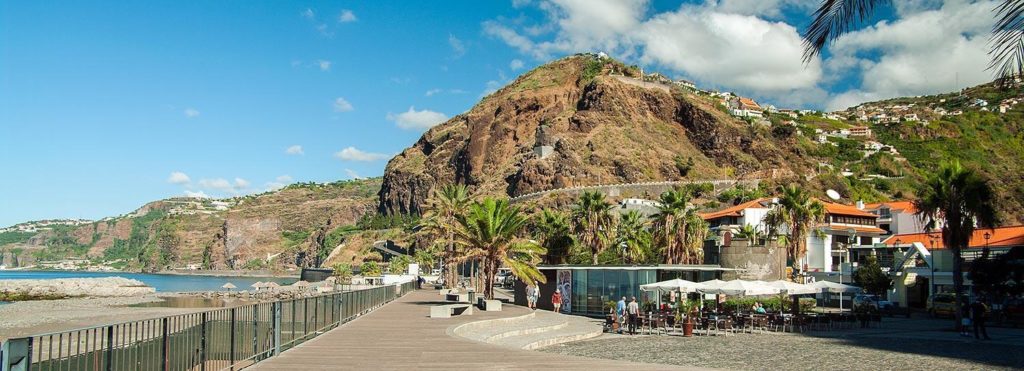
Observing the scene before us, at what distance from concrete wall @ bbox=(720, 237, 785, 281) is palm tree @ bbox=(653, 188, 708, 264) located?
2.44 m

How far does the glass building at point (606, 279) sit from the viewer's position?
3413 cm

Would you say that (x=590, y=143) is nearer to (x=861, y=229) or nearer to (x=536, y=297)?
(x=861, y=229)

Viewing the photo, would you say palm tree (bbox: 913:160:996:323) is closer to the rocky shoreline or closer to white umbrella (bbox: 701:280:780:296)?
white umbrella (bbox: 701:280:780:296)

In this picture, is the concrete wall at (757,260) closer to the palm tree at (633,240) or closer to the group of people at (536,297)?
the palm tree at (633,240)

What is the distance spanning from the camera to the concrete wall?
1767 inches

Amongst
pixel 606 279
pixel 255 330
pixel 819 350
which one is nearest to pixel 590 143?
pixel 606 279

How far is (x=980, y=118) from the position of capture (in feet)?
589

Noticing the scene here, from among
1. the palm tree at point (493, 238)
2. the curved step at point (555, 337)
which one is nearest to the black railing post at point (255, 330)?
the curved step at point (555, 337)

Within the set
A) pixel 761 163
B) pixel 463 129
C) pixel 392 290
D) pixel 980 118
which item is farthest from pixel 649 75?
pixel 392 290

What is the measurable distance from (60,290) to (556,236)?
232 ft

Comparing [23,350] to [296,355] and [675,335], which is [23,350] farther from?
[675,335]

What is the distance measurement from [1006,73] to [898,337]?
2465 centimetres

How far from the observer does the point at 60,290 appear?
95.4 meters

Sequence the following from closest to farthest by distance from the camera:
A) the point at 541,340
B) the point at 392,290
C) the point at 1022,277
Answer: the point at 541,340
the point at 1022,277
the point at 392,290
